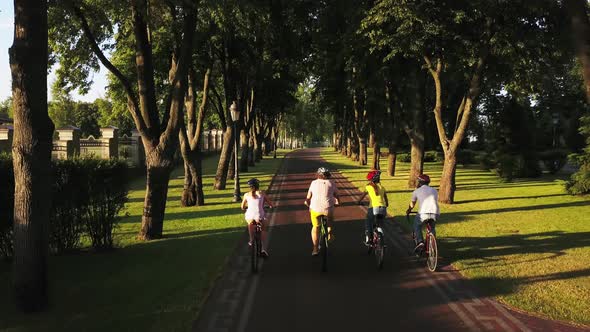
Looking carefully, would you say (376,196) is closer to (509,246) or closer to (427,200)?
(427,200)

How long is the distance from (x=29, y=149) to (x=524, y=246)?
10.1 metres

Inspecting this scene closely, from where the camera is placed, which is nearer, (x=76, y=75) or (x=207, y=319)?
(x=207, y=319)

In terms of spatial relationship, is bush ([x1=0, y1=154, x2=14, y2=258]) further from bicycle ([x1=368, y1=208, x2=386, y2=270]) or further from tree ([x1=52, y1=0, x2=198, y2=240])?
bicycle ([x1=368, y1=208, x2=386, y2=270])

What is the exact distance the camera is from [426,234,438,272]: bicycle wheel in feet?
30.4

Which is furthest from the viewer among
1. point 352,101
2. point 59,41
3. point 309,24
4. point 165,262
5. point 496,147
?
point 352,101

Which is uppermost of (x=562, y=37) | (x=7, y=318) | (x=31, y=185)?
(x=562, y=37)

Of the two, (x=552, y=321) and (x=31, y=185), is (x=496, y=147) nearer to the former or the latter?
(x=552, y=321)

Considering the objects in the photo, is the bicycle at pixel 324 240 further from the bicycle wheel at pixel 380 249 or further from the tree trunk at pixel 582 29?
the tree trunk at pixel 582 29

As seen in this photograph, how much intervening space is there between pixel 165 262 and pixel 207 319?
351cm

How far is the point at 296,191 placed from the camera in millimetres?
24797

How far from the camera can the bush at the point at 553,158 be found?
33.6 meters

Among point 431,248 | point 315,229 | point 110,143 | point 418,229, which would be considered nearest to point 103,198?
point 315,229

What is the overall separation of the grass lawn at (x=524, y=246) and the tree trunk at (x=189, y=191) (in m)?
7.34

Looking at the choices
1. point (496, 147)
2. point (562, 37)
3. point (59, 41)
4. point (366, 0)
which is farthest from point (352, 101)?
point (59, 41)
